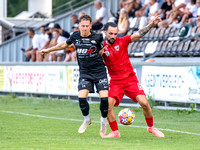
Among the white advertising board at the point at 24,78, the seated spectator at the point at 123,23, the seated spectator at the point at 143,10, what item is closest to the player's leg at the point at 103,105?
the white advertising board at the point at 24,78

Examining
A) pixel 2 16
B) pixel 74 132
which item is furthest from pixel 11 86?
pixel 2 16

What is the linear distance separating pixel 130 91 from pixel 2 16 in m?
26.8

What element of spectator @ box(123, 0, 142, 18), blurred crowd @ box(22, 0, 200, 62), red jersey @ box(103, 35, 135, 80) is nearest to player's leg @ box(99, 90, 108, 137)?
red jersey @ box(103, 35, 135, 80)

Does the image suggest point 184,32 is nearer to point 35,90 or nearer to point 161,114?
point 161,114

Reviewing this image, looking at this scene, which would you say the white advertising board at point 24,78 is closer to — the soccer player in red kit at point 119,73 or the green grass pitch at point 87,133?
the green grass pitch at point 87,133

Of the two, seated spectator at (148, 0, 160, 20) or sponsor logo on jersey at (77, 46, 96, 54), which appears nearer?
sponsor logo on jersey at (77, 46, 96, 54)

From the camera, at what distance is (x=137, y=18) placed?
1997 cm

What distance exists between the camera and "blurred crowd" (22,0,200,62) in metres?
17.7

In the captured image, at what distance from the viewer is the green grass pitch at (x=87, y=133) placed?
7273mm

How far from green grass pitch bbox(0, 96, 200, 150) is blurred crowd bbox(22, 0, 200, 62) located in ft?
17.3

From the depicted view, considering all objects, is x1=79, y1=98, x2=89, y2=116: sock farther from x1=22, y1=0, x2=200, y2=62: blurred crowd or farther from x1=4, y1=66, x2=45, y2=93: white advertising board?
x1=4, y1=66, x2=45, y2=93: white advertising board

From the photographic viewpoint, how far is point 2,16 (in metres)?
33.8

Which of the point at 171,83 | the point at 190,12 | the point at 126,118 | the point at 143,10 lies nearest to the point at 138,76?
the point at 171,83

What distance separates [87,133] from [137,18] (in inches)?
455
